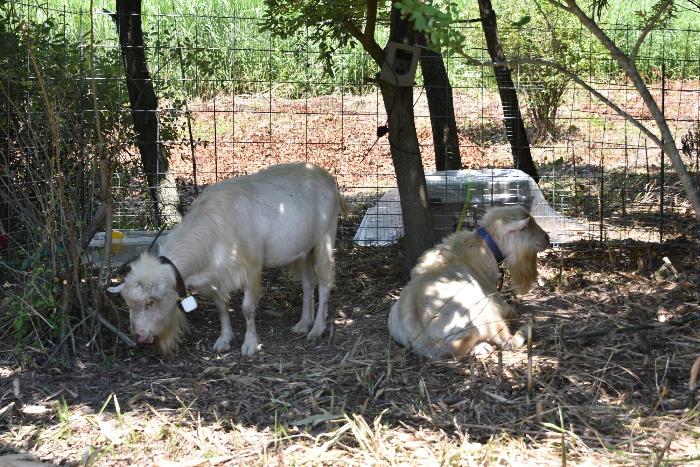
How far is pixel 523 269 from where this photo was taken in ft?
24.0

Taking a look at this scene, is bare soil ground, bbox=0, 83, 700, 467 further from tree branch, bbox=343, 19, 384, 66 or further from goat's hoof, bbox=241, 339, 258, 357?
tree branch, bbox=343, 19, 384, 66

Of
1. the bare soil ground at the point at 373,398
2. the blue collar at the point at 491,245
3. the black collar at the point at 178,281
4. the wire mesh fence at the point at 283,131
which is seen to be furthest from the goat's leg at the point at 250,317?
the blue collar at the point at 491,245

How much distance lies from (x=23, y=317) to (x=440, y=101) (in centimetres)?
536

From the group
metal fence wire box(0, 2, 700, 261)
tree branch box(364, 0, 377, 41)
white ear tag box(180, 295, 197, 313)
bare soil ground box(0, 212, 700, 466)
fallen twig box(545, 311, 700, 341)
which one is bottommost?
bare soil ground box(0, 212, 700, 466)

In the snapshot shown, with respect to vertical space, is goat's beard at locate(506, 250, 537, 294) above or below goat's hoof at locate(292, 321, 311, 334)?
above

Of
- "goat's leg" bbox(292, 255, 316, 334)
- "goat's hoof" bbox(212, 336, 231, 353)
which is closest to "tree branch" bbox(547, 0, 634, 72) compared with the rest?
"goat's leg" bbox(292, 255, 316, 334)

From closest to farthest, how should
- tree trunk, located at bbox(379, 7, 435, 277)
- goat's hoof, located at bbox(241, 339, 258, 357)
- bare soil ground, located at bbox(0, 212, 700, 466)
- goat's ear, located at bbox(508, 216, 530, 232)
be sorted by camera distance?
bare soil ground, located at bbox(0, 212, 700, 466) < goat's hoof, located at bbox(241, 339, 258, 357) < goat's ear, located at bbox(508, 216, 530, 232) < tree trunk, located at bbox(379, 7, 435, 277)

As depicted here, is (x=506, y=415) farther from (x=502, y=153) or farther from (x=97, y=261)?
(x=502, y=153)

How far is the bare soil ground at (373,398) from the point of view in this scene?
16.4 feet

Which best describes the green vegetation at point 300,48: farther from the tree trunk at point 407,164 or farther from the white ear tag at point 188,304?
the white ear tag at point 188,304

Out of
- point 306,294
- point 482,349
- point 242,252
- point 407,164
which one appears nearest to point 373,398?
point 482,349

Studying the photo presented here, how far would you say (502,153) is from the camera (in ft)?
45.3

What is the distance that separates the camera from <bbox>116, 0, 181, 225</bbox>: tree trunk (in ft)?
30.2

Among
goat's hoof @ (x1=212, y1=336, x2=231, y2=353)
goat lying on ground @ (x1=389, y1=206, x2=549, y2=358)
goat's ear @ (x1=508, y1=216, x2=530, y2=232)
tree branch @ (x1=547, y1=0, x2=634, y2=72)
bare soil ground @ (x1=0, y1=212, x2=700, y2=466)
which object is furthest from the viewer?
goat's ear @ (x1=508, y1=216, x2=530, y2=232)
